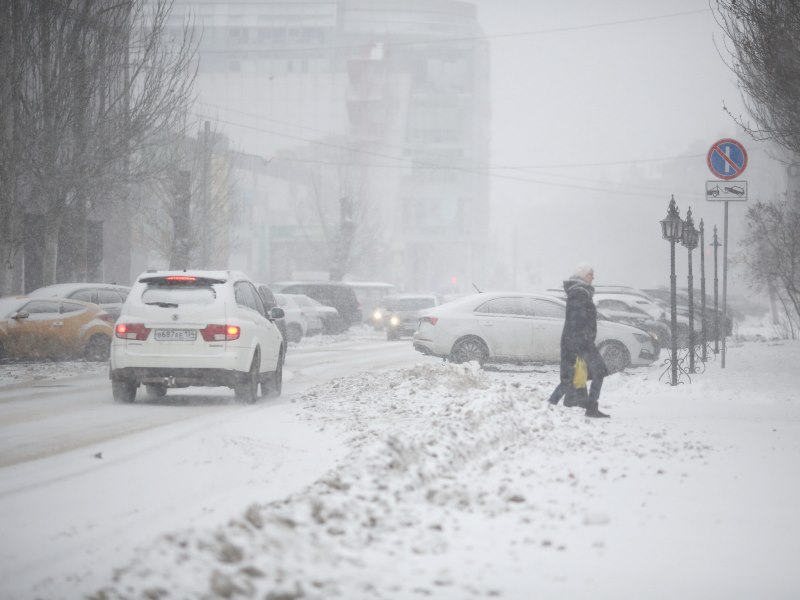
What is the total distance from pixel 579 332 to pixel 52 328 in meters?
12.6

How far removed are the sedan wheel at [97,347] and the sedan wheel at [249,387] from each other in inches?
343

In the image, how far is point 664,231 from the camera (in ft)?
53.7

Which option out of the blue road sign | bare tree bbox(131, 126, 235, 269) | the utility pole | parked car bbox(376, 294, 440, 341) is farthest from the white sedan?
the utility pole

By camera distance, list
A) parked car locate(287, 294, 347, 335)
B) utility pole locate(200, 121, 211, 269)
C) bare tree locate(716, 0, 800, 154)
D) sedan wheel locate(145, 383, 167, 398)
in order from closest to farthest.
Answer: bare tree locate(716, 0, 800, 154)
sedan wheel locate(145, 383, 167, 398)
parked car locate(287, 294, 347, 335)
utility pole locate(200, 121, 211, 269)

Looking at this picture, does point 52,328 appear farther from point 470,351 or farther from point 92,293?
point 470,351

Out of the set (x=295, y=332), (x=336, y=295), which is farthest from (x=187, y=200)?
(x=336, y=295)

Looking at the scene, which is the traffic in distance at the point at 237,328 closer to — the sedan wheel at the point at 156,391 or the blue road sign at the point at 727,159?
the sedan wheel at the point at 156,391

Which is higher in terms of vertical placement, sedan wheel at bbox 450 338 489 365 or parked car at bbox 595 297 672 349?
parked car at bbox 595 297 672 349

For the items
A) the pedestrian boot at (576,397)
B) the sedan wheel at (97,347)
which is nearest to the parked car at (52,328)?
the sedan wheel at (97,347)

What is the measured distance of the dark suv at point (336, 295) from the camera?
4062 centimetres

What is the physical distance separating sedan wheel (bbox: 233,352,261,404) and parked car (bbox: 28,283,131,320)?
28.9ft

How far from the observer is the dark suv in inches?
1599

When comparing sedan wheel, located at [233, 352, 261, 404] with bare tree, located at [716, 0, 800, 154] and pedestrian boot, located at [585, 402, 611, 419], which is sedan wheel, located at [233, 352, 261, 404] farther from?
bare tree, located at [716, 0, 800, 154]

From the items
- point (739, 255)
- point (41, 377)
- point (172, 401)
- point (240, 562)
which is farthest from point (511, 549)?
point (739, 255)
